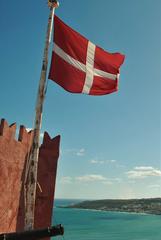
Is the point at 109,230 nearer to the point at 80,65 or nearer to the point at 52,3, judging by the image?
the point at 80,65

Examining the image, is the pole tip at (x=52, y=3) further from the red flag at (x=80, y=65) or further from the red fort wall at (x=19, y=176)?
the red fort wall at (x=19, y=176)

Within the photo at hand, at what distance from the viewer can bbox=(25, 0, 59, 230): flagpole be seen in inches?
275

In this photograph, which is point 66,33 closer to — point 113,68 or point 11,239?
point 113,68

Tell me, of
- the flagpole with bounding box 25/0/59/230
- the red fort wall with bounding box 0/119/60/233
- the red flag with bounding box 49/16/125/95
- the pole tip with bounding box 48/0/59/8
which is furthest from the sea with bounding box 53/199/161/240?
the pole tip with bounding box 48/0/59/8

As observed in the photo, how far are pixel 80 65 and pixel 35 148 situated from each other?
2474 mm

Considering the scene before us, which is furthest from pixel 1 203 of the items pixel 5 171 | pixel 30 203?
pixel 30 203

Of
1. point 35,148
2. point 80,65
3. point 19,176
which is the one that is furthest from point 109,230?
point 35,148

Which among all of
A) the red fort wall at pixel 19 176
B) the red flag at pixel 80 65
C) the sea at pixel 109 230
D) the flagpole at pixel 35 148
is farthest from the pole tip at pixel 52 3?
the sea at pixel 109 230

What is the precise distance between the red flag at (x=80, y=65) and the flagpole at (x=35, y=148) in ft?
1.10

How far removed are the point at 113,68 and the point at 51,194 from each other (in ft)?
20.0

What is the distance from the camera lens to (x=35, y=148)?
7.32 metres

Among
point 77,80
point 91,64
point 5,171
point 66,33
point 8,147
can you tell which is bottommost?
point 5,171

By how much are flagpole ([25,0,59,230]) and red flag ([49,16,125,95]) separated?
34 cm

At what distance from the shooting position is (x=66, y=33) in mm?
8430
